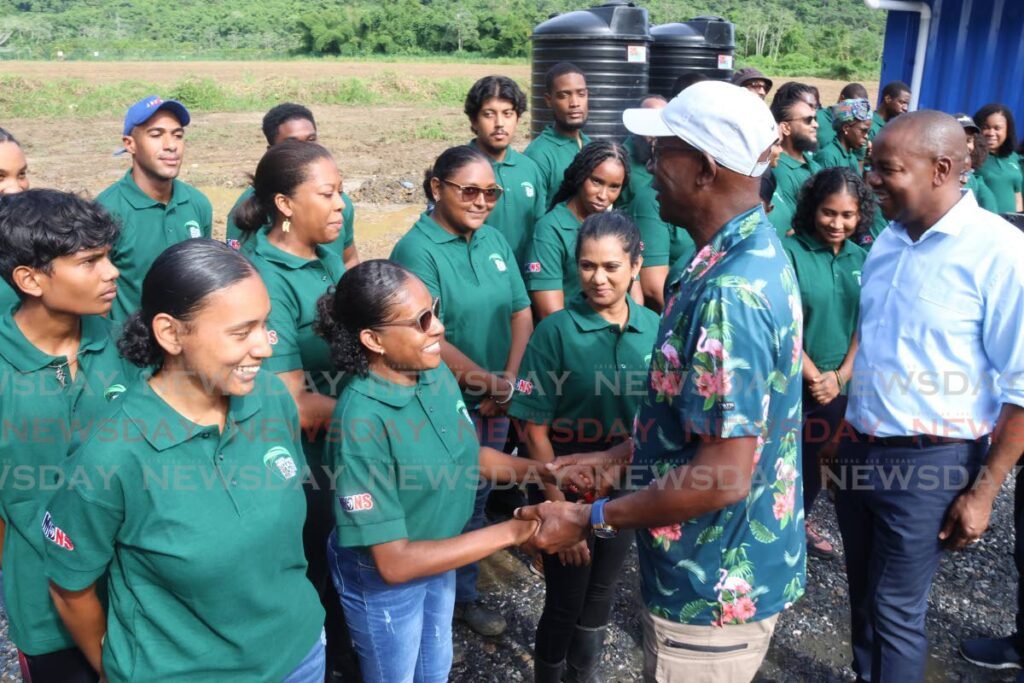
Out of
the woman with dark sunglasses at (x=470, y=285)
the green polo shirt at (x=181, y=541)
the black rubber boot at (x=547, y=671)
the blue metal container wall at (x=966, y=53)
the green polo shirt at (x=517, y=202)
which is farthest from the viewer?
the blue metal container wall at (x=966, y=53)

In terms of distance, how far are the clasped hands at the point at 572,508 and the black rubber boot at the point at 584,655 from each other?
48 cm

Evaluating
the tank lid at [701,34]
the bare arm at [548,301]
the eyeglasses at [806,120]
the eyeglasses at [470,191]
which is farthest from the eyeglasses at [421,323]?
the tank lid at [701,34]

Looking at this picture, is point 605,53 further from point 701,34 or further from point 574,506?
point 574,506

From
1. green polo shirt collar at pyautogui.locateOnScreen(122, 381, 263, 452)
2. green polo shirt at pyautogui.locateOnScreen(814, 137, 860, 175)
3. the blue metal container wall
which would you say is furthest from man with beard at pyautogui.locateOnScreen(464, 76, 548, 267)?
the blue metal container wall

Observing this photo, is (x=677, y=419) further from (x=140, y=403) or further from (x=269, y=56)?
(x=269, y=56)

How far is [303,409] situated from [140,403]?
0.91 m

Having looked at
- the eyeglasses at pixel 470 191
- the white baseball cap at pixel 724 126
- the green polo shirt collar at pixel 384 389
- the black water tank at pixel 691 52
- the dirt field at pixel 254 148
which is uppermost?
the white baseball cap at pixel 724 126

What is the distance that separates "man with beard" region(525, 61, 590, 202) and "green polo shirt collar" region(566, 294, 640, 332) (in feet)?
7.53

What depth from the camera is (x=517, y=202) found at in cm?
486

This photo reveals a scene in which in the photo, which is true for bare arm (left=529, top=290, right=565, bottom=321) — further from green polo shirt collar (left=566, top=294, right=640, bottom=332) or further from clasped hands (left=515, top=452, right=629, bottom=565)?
clasped hands (left=515, top=452, right=629, bottom=565)

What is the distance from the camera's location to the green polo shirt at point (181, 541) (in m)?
1.81

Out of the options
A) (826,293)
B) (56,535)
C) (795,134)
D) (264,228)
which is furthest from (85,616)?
(795,134)

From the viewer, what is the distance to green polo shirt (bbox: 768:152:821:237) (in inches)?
192

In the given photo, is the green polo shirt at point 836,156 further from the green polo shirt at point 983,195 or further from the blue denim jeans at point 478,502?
the blue denim jeans at point 478,502
